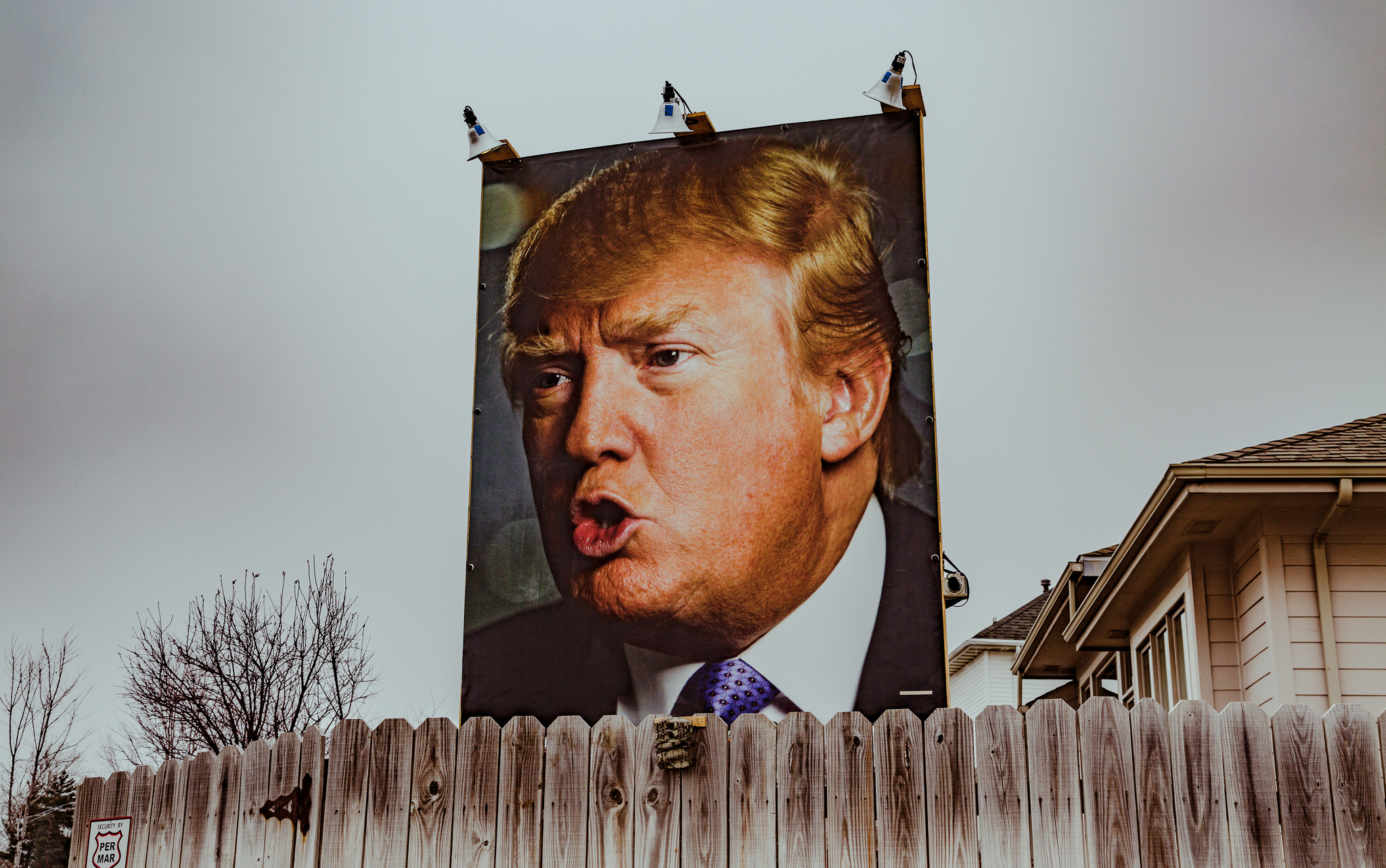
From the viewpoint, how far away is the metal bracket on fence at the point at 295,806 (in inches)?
201

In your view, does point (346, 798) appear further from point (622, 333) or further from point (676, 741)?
point (622, 333)

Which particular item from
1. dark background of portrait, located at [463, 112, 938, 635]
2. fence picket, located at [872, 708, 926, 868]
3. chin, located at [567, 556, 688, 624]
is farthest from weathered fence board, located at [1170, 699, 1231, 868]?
chin, located at [567, 556, 688, 624]

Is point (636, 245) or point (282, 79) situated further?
point (282, 79)

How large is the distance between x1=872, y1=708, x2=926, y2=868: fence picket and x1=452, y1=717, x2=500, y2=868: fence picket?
1.52 meters

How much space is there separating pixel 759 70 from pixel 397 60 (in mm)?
6872

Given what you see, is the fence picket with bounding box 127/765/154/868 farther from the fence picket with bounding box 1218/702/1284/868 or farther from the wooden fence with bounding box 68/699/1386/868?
the fence picket with bounding box 1218/702/1284/868

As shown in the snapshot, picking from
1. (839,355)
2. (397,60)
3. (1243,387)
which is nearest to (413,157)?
(397,60)

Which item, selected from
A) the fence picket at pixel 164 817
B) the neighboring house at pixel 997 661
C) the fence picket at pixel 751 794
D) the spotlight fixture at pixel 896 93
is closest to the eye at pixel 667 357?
the spotlight fixture at pixel 896 93

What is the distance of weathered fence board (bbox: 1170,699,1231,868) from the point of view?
14.8 feet

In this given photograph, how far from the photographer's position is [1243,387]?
19.0m

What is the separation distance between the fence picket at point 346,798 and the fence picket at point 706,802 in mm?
1334

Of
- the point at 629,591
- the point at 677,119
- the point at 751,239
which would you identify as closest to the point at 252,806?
the point at 629,591

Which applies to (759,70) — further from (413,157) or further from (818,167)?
(413,157)

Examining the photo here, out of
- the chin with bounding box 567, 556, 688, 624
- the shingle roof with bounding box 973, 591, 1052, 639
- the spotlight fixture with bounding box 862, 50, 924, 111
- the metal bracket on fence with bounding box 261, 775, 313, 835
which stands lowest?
the metal bracket on fence with bounding box 261, 775, 313, 835
